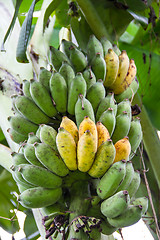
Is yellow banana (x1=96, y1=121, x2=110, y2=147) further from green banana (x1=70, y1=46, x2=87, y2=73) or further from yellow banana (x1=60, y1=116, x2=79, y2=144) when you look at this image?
green banana (x1=70, y1=46, x2=87, y2=73)

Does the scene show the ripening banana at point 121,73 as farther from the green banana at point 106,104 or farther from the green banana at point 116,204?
the green banana at point 116,204

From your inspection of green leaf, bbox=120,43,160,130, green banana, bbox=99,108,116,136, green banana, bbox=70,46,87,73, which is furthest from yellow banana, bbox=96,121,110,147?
green leaf, bbox=120,43,160,130

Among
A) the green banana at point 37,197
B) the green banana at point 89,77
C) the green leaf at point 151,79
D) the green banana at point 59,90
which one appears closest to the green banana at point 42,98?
the green banana at point 59,90

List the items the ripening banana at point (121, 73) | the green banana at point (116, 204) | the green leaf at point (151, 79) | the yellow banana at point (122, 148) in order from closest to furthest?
the green banana at point (116, 204) → the yellow banana at point (122, 148) → the ripening banana at point (121, 73) → the green leaf at point (151, 79)

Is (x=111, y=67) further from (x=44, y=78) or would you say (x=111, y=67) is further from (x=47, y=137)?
(x=47, y=137)

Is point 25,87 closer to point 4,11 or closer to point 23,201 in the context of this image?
point 23,201

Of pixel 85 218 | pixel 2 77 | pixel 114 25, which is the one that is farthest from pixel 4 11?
pixel 85 218
